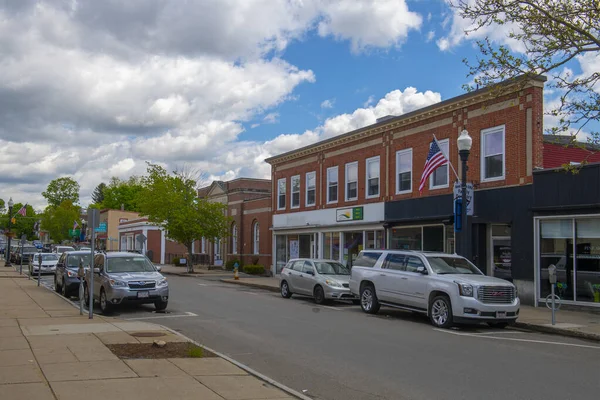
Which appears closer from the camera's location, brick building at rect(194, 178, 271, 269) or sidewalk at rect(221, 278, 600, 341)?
sidewalk at rect(221, 278, 600, 341)

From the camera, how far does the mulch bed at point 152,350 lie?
9.79 m

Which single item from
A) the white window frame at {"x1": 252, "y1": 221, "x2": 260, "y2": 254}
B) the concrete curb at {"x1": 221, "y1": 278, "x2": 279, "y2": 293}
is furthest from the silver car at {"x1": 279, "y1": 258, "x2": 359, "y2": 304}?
the white window frame at {"x1": 252, "y1": 221, "x2": 260, "y2": 254}

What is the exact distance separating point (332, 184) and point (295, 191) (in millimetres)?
4106

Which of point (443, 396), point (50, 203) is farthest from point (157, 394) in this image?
point (50, 203)

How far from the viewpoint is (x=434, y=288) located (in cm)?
1491

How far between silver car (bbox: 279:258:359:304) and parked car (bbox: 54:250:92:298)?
7149mm

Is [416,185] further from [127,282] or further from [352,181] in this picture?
[127,282]

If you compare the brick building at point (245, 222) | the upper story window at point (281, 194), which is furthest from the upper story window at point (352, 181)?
the brick building at point (245, 222)

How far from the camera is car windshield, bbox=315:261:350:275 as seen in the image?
21.0m

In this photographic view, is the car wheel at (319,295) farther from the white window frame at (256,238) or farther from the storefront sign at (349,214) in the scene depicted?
the white window frame at (256,238)

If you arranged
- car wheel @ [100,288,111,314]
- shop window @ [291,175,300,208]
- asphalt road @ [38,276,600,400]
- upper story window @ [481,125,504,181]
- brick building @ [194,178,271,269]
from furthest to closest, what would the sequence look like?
brick building @ [194,178,271,269] → shop window @ [291,175,300,208] → upper story window @ [481,125,504,181] → car wheel @ [100,288,111,314] → asphalt road @ [38,276,600,400]

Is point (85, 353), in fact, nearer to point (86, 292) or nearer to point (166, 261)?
point (86, 292)

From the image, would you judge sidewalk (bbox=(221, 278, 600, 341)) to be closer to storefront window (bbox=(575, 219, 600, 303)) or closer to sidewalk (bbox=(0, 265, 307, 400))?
storefront window (bbox=(575, 219, 600, 303))

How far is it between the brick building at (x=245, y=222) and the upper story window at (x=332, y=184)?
24.9ft
